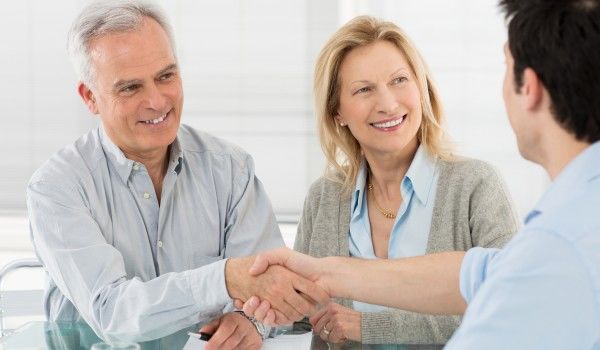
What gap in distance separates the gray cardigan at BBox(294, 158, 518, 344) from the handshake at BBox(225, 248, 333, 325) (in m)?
0.19

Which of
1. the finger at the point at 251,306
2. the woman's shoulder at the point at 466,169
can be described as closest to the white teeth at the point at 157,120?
the finger at the point at 251,306

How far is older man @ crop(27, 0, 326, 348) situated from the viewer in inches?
83.9

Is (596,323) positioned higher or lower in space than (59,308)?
higher

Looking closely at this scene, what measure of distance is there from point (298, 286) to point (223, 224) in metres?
0.39

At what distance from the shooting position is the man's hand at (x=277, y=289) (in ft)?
7.05

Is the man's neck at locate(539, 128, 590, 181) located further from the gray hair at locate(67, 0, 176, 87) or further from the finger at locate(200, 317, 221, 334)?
the gray hair at locate(67, 0, 176, 87)

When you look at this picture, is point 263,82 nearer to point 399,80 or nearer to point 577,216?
point 399,80

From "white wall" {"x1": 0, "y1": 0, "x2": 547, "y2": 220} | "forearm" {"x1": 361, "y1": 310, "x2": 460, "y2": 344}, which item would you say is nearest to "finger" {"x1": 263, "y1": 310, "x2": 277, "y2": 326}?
"forearm" {"x1": 361, "y1": 310, "x2": 460, "y2": 344}

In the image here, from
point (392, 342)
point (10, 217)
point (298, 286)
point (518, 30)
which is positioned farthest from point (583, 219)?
point (10, 217)

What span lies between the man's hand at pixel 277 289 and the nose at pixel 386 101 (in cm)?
61

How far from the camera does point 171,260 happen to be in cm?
243

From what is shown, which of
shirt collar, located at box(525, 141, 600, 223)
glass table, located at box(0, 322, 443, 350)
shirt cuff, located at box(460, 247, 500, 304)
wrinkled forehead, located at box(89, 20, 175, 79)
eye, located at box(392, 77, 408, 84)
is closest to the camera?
shirt collar, located at box(525, 141, 600, 223)

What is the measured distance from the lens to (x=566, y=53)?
4.27ft

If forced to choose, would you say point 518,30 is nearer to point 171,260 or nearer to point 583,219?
point 583,219
